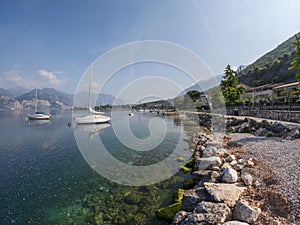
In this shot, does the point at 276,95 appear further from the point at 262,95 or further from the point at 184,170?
the point at 184,170

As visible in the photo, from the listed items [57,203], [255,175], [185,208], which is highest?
[255,175]

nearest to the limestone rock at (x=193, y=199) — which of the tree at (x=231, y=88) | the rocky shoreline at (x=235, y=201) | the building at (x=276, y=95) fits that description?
the rocky shoreline at (x=235, y=201)

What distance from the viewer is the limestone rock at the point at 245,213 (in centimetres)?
404

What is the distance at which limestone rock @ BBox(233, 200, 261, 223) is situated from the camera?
404 cm

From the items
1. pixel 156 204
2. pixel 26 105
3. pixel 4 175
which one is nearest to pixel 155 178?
pixel 156 204

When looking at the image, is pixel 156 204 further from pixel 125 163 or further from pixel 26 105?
pixel 26 105

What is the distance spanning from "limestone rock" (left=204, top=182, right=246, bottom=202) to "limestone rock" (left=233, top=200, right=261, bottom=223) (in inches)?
24.2

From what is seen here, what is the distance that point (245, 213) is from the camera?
4117 mm

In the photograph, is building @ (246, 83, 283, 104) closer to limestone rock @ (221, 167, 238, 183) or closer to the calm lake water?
limestone rock @ (221, 167, 238, 183)

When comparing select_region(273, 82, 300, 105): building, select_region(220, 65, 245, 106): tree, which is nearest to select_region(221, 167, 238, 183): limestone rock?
select_region(220, 65, 245, 106): tree

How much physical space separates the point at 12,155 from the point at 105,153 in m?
7.80

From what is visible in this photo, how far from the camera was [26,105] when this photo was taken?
7805 inches

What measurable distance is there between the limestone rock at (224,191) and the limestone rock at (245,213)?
0.62m

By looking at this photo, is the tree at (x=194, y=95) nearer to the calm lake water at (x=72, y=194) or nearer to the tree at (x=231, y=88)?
the tree at (x=231, y=88)
